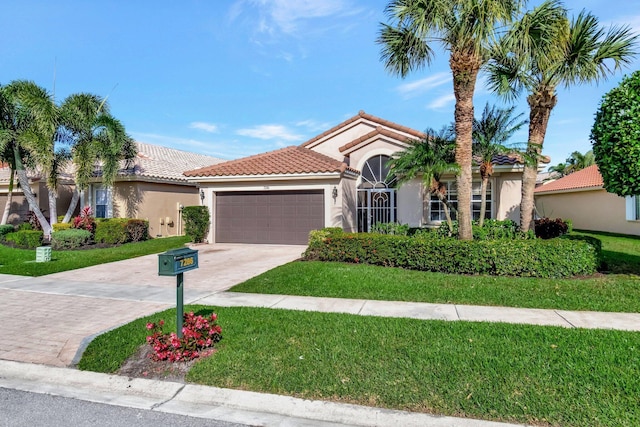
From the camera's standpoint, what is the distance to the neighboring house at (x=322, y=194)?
1525cm

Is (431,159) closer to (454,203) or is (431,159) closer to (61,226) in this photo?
(454,203)

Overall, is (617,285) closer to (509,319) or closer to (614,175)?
(614,175)

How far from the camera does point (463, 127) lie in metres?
10.0

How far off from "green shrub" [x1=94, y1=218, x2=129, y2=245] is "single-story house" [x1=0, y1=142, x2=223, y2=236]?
1.85 metres

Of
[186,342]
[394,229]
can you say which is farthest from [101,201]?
[186,342]

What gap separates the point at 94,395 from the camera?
13.3 ft

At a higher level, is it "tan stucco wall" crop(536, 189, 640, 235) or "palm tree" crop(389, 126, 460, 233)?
"palm tree" crop(389, 126, 460, 233)

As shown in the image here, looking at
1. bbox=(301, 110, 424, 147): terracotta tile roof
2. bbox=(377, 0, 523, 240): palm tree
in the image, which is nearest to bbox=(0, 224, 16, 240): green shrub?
bbox=(301, 110, 424, 147): terracotta tile roof

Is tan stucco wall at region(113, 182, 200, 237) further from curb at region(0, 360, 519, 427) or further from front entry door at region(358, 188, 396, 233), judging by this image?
curb at region(0, 360, 519, 427)

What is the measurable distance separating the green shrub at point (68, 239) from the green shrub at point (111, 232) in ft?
2.02

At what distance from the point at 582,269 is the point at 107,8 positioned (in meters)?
15.0

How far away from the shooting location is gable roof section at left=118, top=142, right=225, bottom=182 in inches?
731

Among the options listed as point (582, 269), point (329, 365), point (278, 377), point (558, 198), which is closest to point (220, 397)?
point (278, 377)

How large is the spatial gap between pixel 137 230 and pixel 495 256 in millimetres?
14986
